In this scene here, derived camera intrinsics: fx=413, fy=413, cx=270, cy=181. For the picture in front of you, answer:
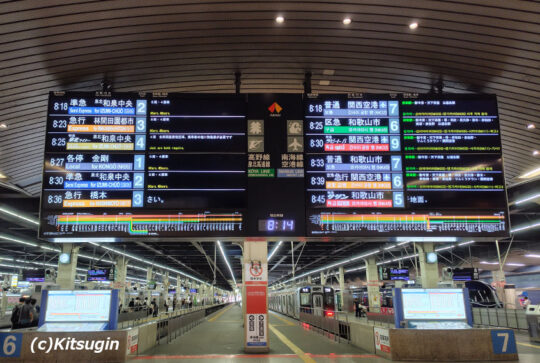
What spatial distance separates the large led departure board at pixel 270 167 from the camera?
791cm

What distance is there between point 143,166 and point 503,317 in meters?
20.9

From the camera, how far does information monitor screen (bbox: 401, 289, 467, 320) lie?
1007 cm

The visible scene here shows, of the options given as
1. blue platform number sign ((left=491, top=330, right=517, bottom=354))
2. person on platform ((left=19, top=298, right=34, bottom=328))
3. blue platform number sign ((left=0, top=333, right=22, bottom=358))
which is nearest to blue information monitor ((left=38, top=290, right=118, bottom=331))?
blue platform number sign ((left=0, top=333, right=22, bottom=358))

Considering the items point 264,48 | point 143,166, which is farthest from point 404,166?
point 143,166

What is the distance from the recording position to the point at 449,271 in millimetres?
22547

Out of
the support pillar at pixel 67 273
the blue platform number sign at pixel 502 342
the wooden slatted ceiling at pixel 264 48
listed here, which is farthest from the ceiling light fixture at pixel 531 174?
the support pillar at pixel 67 273

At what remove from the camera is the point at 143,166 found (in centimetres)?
817

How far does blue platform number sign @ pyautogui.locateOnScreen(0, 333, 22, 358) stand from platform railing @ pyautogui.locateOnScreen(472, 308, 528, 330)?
62.6 ft

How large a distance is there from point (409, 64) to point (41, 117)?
9284 mm

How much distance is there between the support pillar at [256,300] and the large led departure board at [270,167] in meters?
4.34

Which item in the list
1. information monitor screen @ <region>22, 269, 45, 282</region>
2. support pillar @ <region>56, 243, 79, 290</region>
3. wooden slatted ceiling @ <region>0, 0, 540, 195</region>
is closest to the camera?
wooden slatted ceiling @ <region>0, 0, 540, 195</region>

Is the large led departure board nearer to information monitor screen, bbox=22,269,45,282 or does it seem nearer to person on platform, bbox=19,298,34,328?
person on platform, bbox=19,298,34,328

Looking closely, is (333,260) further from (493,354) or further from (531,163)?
(493,354)

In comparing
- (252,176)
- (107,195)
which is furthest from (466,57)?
(107,195)
